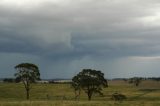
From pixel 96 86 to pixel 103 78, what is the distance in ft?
10.3

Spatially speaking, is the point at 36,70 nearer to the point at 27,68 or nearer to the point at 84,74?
the point at 27,68

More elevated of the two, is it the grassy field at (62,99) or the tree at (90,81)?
the tree at (90,81)

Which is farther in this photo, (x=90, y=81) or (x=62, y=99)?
(x=90, y=81)

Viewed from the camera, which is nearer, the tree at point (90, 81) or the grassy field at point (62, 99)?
the grassy field at point (62, 99)

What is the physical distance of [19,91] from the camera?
482 feet

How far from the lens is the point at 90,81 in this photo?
331 feet

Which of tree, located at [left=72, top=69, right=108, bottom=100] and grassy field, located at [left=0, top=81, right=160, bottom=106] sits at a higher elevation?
tree, located at [left=72, top=69, right=108, bottom=100]

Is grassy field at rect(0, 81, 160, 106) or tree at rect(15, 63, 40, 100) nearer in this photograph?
grassy field at rect(0, 81, 160, 106)

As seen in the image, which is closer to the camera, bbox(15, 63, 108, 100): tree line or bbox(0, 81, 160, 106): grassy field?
bbox(0, 81, 160, 106): grassy field

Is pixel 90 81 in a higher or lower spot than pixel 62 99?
higher

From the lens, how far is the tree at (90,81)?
101125mm

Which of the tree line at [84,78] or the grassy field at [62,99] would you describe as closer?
the grassy field at [62,99]

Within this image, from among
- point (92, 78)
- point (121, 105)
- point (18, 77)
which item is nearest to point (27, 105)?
point (121, 105)

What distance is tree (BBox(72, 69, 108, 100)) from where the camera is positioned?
101125 mm
